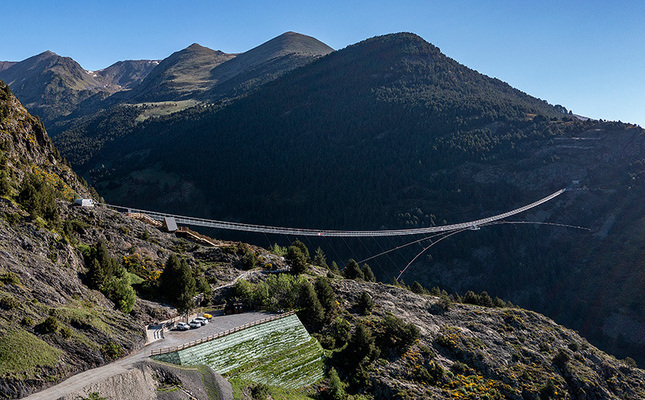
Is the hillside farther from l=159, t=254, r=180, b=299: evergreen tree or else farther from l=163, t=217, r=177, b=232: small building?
l=163, t=217, r=177, b=232: small building

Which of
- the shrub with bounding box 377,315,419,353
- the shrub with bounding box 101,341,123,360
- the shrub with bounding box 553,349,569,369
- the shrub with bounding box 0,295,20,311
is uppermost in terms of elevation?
the shrub with bounding box 0,295,20,311

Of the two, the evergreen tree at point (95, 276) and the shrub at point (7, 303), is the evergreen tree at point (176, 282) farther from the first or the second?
the shrub at point (7, 303)

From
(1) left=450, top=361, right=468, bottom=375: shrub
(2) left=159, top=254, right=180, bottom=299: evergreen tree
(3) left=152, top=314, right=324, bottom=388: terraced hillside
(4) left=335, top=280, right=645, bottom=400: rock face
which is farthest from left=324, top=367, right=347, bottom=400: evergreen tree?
(2) left=159, top=254, right=180, bottom=299: evergreen tree

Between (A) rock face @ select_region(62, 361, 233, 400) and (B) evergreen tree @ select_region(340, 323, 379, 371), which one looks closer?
(A) rock face @ select_region(62, 361, 233, 400)

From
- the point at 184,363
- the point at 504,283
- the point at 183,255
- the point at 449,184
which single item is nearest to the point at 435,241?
the point at 504,283

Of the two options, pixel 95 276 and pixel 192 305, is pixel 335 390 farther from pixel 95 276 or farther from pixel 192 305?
pixel 95 276

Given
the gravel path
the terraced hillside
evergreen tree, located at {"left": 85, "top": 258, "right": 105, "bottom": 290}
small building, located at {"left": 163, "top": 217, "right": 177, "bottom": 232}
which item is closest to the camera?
the gravel path

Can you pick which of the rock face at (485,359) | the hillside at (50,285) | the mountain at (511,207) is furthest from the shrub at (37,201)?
the mountain at (511,207)
